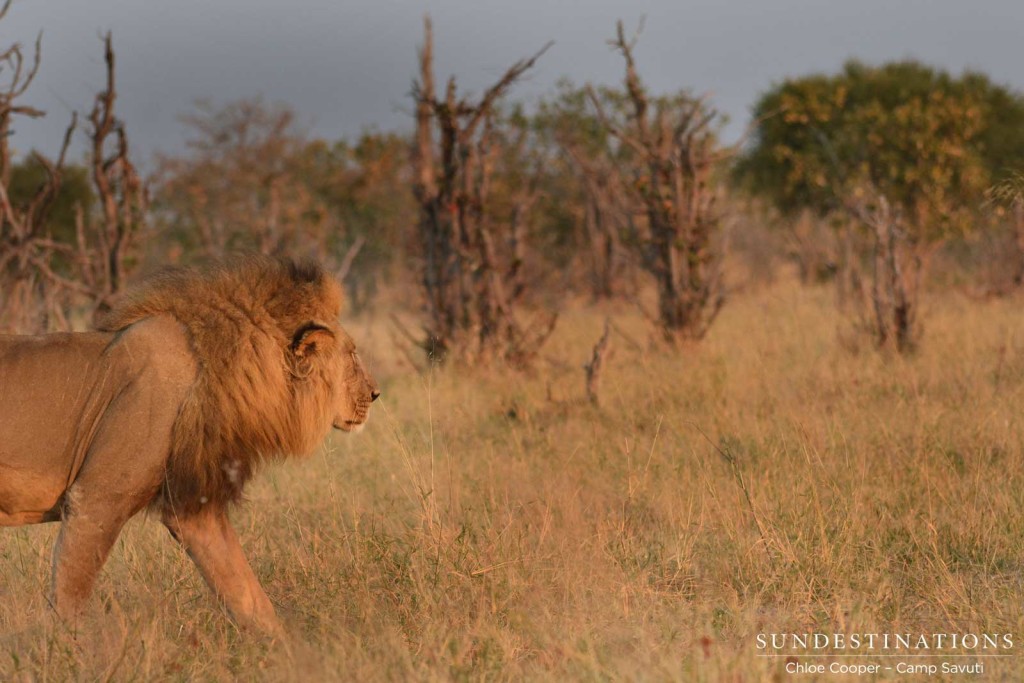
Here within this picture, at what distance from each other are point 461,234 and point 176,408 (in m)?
5.99

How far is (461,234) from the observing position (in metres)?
9.17

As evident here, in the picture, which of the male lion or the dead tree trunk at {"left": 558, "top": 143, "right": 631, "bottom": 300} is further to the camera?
the dead tree trunk at {"left": 558, "top": 143, "right": 631, "bottom": 300}

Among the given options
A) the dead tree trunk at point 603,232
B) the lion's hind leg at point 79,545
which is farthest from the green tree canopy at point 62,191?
the lion's hind leg at point 79,545

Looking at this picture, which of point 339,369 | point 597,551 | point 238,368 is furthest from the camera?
point 597,551

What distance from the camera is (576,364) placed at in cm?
938

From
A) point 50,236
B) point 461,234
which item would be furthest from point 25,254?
point 461,234

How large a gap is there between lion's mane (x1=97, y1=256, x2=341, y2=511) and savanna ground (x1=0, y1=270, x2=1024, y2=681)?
455mm

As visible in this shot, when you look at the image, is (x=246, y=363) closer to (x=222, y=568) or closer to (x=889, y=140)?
(x=222, y=568)

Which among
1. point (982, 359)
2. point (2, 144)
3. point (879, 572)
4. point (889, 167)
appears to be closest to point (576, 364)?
point (982, 359)

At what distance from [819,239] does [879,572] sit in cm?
1790

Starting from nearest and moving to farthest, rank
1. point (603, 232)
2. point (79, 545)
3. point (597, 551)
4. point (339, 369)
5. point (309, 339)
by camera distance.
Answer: point (79, 545) < point (309, 339) < point (339, 369) < point (597, 551) < point (603, 232)

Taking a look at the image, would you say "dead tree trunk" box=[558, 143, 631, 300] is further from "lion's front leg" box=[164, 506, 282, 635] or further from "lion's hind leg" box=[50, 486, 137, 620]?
"lion's hind leg" box=[50, 486, 137, 620]

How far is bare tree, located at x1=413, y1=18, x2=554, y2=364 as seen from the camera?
8.98 meters

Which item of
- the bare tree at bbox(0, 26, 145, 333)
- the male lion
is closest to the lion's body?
the male lion
